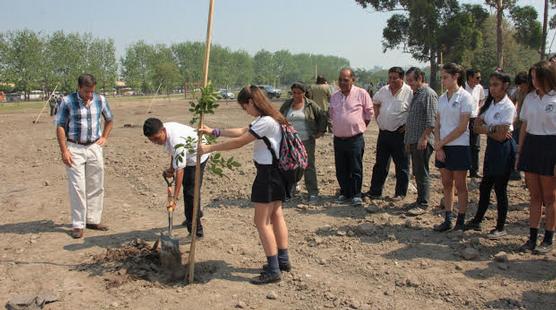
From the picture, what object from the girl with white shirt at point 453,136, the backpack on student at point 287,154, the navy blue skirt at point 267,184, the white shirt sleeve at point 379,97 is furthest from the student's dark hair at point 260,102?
the white shirt sleeve at point 379,97

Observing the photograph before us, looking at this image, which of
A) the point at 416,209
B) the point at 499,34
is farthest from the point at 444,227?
the point at 499,34

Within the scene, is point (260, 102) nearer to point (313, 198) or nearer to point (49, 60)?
point (313, 198)

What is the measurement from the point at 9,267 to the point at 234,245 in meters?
2.19

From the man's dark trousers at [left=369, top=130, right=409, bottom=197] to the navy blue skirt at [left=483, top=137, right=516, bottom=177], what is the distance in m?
1.45

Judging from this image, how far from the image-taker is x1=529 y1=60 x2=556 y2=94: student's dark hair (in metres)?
4.33

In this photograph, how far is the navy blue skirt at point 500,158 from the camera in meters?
4.95

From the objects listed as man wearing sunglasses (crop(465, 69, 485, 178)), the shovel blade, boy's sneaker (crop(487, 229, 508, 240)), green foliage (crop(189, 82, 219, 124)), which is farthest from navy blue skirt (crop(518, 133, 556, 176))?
the shovel blade

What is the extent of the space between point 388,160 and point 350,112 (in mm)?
899

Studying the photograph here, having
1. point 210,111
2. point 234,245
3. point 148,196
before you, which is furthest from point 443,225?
point 148,196

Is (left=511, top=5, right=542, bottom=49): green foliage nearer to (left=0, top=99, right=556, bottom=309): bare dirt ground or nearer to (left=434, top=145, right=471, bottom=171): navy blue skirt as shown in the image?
(left=0, top=99, right=556, bottom=309): bare dirt ground

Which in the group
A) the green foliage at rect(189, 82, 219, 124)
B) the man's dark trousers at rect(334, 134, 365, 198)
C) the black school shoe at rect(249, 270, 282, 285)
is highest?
the green foliage at rect(189, 82, 219, 124)

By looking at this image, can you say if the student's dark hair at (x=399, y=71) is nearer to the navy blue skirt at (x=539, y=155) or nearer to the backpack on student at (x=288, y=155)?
the navy blue skirt at (x=539, y=155)

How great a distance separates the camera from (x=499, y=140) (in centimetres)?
498

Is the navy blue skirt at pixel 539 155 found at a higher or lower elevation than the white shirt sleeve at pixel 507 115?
lower
